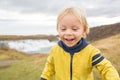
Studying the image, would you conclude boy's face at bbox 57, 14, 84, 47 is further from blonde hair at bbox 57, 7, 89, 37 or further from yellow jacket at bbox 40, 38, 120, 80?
yellow jacket at bbox 40, 38, 120, 80

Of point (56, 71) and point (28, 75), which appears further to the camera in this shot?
point (28, 75)

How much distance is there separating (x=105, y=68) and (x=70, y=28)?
577mm

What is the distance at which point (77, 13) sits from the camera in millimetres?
3814

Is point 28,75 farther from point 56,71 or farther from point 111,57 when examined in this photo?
point 56,71

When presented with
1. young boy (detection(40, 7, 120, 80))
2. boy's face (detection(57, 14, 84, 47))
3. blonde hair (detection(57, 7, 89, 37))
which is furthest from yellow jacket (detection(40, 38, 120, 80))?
blonde hair (detection(57, 7, 89, 37))

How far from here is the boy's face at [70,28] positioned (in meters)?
3.80

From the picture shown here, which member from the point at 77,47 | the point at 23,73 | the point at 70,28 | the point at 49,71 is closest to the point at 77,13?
the point at 70,28

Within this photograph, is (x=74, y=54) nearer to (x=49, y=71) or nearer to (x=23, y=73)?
(x=49, y=71)

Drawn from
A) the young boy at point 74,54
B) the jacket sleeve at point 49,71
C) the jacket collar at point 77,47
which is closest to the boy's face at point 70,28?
the young boy at point 74,54

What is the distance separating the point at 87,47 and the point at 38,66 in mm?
14853

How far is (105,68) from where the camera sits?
12.3ft

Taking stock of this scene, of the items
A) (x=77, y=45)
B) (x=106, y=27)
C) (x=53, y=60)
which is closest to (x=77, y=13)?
(x=77, y=45)

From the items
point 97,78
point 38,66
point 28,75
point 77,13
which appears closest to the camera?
point 77,13

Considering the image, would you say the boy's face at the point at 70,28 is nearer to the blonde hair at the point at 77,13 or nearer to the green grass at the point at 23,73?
the blonde hair at the point at 77,13
